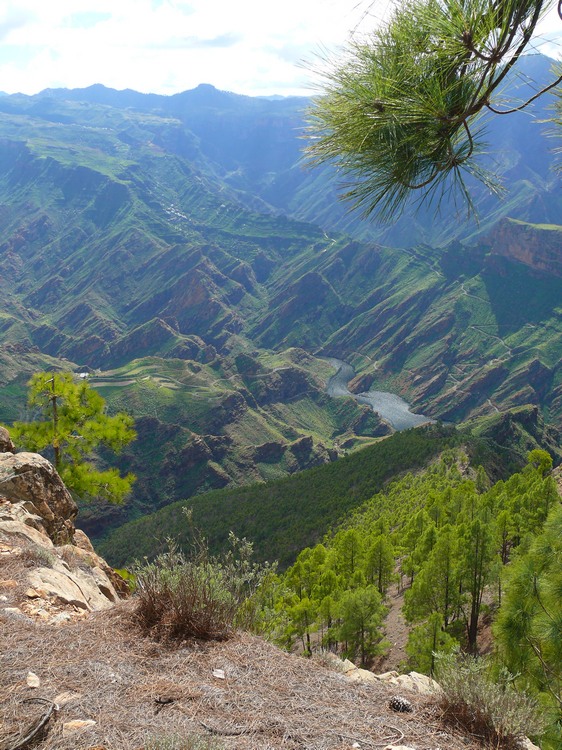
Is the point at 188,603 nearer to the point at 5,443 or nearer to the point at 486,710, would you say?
the point at 486,710

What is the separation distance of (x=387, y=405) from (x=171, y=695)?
17901 cm

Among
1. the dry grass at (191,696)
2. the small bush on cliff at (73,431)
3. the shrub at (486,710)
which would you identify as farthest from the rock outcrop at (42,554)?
the shrub at (486,710)

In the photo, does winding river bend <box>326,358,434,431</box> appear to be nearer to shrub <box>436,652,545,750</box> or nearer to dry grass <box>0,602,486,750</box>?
dry grass <box>0,602,486,750</box>

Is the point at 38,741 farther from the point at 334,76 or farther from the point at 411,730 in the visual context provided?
the point at 334,76

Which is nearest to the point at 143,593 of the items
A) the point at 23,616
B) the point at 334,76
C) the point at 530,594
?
the point at 23,616

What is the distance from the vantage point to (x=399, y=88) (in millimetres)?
4176

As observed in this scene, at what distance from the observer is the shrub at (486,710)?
13.8 ft

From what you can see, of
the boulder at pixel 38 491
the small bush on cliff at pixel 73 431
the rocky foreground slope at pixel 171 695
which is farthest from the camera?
the small bush on cliff at pixel 73 431

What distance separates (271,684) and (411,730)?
129cm

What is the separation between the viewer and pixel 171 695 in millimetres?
4383

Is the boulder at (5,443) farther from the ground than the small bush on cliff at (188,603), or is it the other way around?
the small bush on cliff at (188,603)

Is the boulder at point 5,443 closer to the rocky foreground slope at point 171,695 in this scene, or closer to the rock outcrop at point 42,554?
the rock outcrop at point 42,554

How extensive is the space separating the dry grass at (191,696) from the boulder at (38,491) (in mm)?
5543

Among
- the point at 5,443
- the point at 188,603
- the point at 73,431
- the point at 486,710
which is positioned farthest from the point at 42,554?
the point at 73,431
